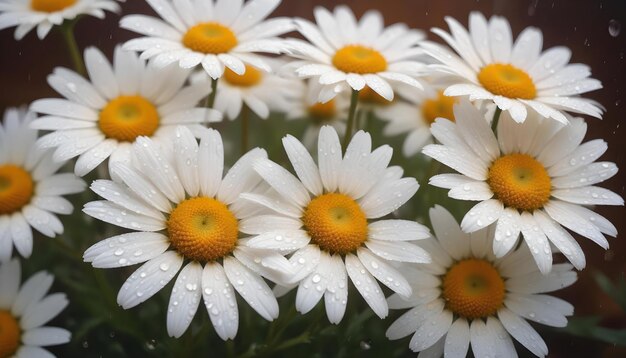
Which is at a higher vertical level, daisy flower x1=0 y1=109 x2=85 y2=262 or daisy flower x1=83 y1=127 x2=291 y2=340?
daisy flower x1=83 y1=127 x2=291 y2=340

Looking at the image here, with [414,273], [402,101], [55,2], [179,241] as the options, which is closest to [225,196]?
[179,241]

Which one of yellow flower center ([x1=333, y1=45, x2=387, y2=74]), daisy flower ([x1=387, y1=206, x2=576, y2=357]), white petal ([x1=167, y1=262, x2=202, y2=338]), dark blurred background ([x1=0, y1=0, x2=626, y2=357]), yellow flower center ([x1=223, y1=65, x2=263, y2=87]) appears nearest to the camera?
white petal ([x1=167, y1=262, x2=202, y2=338])

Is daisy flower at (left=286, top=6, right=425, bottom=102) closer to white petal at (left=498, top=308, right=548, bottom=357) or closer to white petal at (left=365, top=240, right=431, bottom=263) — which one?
white petal at (left=365, top=240, right=431, bottom=263)

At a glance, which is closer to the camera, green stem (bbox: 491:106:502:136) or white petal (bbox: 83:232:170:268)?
white petal (bbox: 83:232:170:268)

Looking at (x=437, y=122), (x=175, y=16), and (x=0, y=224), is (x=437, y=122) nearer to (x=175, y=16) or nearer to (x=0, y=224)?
(x=175, y=16)

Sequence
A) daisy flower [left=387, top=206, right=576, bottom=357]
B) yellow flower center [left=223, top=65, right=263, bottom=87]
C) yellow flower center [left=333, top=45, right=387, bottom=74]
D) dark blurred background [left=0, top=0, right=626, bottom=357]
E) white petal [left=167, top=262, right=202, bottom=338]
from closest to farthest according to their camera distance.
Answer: white petal [left=167, top=262, right=202, bottom=338], daisy flower [left=387, top=206, right=576, bottom=357], yellow flower center [left=333, top=45, right=387, bottom=74], yellow flower center [left=223, top=65, right=263, bottom=87], dark blurred background [left=0, top=0, right=626, bottom=357]

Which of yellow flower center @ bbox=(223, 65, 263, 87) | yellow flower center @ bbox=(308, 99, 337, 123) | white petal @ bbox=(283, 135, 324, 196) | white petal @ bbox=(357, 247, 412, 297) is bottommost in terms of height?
yellow flower center @ bbox=(308, 99, 337, 123)

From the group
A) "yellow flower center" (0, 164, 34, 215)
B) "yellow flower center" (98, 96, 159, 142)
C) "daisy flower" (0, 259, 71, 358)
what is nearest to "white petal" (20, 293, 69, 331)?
"daisy flower" (0, 259, 71, 358)

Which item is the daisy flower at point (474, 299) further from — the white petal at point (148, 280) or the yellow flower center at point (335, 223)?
the white petal at point (148, 280)
